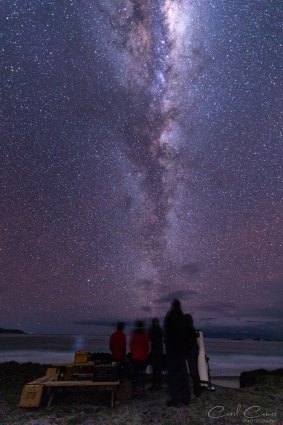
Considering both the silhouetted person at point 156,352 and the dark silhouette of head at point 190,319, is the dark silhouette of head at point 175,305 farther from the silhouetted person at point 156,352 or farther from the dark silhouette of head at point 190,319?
the silhouetted person at point 156,352

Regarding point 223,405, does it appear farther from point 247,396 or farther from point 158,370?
point 158,370

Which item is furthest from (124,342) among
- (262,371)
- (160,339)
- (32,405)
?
(262,371)

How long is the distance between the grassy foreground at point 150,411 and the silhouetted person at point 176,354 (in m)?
0.33

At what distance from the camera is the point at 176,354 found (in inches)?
395

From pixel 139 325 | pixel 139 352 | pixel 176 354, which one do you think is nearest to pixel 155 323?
pixel 139 325

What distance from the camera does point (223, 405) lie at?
9.85 meters

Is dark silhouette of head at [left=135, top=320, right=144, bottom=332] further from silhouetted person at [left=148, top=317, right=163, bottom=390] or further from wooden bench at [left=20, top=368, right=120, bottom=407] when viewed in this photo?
wooden bench at [left=20, top=368, right=120, bottom=407]

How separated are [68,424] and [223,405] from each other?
3.84 metres

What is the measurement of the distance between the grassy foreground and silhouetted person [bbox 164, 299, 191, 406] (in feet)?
1.07

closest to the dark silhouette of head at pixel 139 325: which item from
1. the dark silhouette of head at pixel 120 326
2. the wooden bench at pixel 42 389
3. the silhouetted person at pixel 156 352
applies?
the dark silhouette of head at pixel 120 326

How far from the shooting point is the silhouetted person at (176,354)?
9797mm

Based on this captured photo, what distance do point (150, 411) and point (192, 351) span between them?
211 cm

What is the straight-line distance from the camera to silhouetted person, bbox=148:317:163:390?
1225 cm

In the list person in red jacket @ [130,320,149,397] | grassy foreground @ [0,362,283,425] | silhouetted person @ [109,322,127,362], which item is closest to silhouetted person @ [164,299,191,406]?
grassy foreground @ [0,362,283,425]
